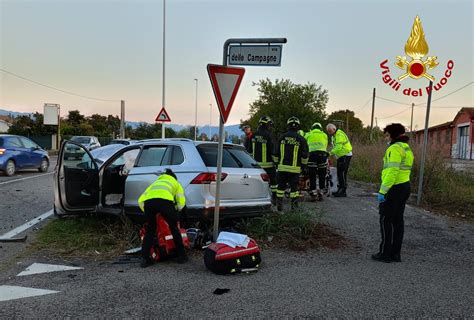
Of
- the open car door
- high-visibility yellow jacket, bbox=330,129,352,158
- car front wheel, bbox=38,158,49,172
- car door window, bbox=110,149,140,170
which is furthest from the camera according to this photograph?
car front wheel, bbox=38,158,49,172

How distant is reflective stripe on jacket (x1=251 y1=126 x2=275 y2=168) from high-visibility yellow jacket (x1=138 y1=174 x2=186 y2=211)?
3694mm

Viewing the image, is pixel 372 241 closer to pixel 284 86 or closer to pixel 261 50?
pixel 261 50

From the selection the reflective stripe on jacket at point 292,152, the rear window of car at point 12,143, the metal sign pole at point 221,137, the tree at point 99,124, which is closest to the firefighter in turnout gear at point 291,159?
the reflective stripe on jacket at point 292,152

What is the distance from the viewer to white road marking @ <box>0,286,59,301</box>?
4037 millimetres

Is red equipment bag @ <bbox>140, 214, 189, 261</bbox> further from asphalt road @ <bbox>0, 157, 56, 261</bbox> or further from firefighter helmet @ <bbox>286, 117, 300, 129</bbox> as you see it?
firefighter helmet @ <bbox>286, 117, 300, 129</bbox>

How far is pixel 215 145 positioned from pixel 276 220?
157cm

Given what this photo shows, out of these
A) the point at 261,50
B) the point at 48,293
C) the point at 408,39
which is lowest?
the point at 48,293

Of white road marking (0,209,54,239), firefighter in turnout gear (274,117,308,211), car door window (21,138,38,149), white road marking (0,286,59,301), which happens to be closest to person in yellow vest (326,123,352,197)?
firefighter in turnout gear (274,117,308,211)

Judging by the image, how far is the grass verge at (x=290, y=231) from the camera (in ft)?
20.2

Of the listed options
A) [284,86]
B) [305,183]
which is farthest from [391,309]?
[284,86]

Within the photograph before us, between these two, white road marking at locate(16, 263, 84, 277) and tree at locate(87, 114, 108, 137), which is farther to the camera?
tree at locate(87, 114, 108, 137)

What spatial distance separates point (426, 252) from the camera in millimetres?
5953

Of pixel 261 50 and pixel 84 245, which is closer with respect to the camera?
pixel 261 50

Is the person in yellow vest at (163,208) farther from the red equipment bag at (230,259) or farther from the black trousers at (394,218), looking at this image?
the black trousers at (394,218)
